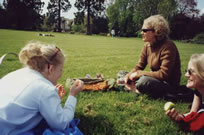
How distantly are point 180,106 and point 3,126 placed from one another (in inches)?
120

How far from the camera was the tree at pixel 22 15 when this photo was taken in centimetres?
4962

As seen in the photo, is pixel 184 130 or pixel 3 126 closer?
pixel 3 126

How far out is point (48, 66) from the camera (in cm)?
187

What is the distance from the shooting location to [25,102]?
1.57 meters

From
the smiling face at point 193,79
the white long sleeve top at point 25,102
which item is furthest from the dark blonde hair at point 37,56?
the smiling face at point 193,79

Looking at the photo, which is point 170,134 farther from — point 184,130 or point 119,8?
point 119,8

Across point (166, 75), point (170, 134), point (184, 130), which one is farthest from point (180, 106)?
point (170, 134)

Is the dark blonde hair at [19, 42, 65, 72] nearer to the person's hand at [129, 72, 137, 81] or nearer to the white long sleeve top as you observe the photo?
the white long sleeve top

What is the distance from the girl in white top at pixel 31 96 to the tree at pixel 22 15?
54.5 m

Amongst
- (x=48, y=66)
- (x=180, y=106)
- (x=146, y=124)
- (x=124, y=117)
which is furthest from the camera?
(x=180, y=106)

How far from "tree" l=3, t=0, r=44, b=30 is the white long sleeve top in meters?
54.6

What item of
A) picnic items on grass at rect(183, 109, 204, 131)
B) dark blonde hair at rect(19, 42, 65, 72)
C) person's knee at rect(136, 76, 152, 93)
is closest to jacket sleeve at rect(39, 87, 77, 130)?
dark blonde hair at rect(19, 42, 65, 72)

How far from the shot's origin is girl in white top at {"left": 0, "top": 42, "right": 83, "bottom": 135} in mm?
1562

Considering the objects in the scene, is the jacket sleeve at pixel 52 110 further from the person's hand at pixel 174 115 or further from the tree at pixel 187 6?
the tree at pixel 187 6
